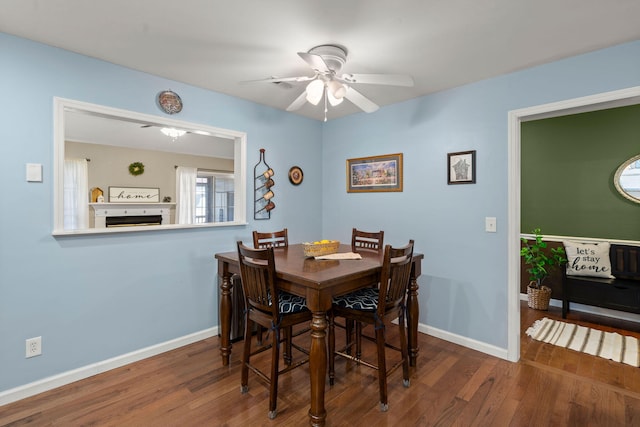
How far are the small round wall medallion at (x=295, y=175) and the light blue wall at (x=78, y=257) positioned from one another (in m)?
0.70

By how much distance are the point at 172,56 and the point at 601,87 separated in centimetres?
291

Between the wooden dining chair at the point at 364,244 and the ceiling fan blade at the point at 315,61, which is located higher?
the ceiling fan blade at the point at 315,61

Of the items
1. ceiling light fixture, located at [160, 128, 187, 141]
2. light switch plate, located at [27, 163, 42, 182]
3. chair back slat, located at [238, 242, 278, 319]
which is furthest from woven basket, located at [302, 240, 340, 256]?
light switch plate, located at [27, 163, 42, 182]

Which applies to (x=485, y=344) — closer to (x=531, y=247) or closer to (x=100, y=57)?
(x=531, y=247)

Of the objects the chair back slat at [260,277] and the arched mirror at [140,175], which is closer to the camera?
the chair back slat at [260,277]

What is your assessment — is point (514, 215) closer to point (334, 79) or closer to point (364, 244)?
point (364, 244)

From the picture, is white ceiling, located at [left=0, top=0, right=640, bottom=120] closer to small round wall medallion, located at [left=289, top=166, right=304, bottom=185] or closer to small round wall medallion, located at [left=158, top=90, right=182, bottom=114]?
small round wall medallion, located at [left=158, top=90, right=182, bottom=114]

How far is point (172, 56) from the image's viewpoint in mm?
2225

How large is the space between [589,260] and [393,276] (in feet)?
9.48

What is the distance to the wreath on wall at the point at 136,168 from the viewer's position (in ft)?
19.9

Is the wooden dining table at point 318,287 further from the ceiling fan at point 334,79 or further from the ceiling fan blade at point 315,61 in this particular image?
the ceiling fan blade at point 315,61

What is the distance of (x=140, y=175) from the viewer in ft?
20.2

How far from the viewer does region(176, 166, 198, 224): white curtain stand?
6559 mm

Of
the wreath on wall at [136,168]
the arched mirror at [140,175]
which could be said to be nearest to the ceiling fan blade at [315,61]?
the arched mirror at [140,175]
